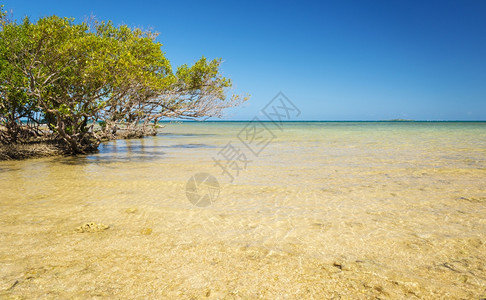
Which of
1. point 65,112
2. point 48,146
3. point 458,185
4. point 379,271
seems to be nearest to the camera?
point 379,271

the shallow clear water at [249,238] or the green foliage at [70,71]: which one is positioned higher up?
the green foliage at [70,71]

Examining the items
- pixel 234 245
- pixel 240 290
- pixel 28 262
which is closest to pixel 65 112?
pixel 28 262

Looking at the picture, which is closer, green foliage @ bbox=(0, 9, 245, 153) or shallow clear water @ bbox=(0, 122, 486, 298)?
shallow clear water @ bbox=(0, 122, 486, 298)

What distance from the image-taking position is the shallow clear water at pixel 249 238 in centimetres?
266

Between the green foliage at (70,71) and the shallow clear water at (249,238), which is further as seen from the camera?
the green foliage at (70,71)

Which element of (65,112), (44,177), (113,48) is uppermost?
(113,48)

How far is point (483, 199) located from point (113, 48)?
11044mm

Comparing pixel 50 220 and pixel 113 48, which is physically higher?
pixel 113 48

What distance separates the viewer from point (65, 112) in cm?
1044

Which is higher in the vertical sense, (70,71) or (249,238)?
(70,71)

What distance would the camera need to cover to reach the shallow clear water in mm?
2656

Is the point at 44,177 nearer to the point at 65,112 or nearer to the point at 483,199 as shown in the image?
the point at 65,112

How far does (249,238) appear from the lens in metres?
3.74

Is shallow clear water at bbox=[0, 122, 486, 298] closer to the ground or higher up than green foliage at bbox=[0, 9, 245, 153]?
closer to the ground
